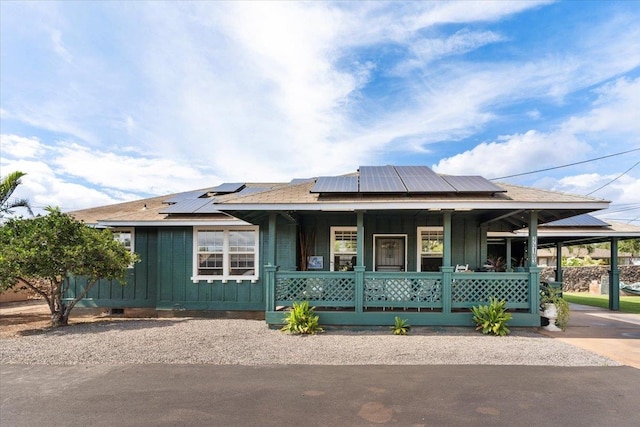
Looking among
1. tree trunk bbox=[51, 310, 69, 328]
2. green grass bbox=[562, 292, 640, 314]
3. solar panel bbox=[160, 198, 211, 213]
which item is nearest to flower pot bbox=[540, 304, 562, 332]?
green grass bbox=[562, 292, 640, 314]

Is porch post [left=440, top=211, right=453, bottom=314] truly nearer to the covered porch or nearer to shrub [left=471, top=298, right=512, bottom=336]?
the covered porch

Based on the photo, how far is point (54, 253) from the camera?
777 cm

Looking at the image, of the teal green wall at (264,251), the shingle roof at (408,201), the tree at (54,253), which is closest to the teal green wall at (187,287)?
the teal green wall at (264,251)

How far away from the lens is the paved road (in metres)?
3.73

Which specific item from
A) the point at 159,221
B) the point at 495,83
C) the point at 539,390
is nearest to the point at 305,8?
the point at 159,221

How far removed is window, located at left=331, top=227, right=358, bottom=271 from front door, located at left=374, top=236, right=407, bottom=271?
0.69 m

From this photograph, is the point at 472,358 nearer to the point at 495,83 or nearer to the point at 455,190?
the point at 455,190

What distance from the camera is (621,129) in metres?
21.4

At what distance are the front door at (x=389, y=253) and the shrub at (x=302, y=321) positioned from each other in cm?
311

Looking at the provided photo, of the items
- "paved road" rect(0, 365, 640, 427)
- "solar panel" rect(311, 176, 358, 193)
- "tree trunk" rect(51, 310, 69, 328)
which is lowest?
"tree trunk" rect(51, 310, 69, 328)

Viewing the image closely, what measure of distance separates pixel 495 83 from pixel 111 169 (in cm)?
2132

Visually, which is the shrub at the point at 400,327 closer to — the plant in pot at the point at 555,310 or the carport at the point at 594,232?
the plant in pot at the point at 555,310

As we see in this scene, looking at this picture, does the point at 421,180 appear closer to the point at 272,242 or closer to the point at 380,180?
the point at 380,180

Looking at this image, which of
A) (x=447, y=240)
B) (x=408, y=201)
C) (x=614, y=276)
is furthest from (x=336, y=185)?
(x=614, y=276)
